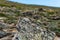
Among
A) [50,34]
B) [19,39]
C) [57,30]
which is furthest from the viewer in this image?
[57,30]

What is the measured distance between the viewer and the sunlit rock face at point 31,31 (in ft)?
67.3

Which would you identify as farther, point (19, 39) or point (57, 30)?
point (57, 30)

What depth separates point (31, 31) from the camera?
2142 centimetres

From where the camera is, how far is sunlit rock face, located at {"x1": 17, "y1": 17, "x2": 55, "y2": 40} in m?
20.5

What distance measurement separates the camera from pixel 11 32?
25609 millimetres

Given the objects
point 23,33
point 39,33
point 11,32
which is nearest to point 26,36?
point 23,33

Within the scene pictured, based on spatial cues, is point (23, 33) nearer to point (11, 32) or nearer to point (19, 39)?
point (19, 39)

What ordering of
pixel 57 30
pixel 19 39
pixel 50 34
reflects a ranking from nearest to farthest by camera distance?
pixel 19 39, pixel 50 34, pixel 57 30

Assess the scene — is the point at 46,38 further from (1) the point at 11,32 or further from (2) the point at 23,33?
(1) the point at 11,32

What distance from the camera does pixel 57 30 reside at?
1101 inches

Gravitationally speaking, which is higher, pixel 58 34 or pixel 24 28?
pixel 24 28

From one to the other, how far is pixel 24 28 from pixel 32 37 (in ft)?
3.39

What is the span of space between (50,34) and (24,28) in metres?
2.83

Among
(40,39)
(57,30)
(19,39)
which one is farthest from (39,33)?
(57,30)
